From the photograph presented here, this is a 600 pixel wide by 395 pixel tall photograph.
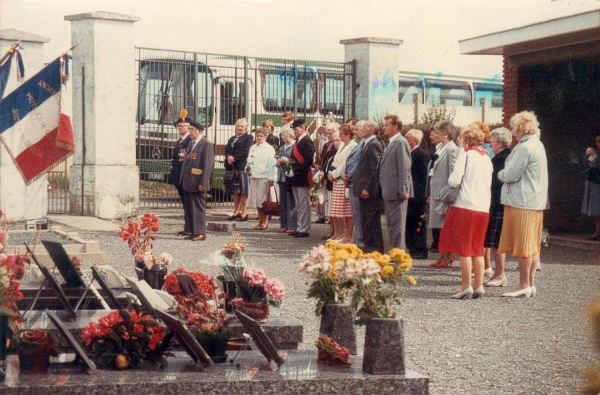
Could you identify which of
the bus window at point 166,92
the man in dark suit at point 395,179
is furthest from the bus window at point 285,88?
Result: the man in dark suit at point 395,179

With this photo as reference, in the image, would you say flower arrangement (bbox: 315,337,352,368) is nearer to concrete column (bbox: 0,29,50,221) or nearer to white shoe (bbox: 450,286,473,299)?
white shoe (bbox: 450,286,473,299)

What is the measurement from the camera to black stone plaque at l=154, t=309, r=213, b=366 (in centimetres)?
613

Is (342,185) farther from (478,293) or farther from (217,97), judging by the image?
(217,97)

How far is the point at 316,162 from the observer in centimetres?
1997

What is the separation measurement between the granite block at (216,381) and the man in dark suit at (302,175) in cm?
1150

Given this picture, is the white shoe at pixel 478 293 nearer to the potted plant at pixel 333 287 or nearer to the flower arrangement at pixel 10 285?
the potted plant at pixel 333 287

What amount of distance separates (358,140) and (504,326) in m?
6.08

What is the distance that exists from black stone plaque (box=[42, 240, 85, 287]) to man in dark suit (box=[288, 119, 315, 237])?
9533mm

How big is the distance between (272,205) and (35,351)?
13136 millimetres

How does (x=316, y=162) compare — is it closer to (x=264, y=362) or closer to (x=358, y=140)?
(x=358, y=140)

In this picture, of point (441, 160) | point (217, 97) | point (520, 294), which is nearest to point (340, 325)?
point (520, 294)

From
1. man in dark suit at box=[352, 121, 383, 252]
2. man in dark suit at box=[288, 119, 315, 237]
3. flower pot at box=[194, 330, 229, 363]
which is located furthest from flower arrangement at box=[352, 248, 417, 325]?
man in dark suit at box=[288, 119, 315, 237]

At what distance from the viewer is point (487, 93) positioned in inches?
1439

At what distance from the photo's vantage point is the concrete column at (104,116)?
20.3 m
